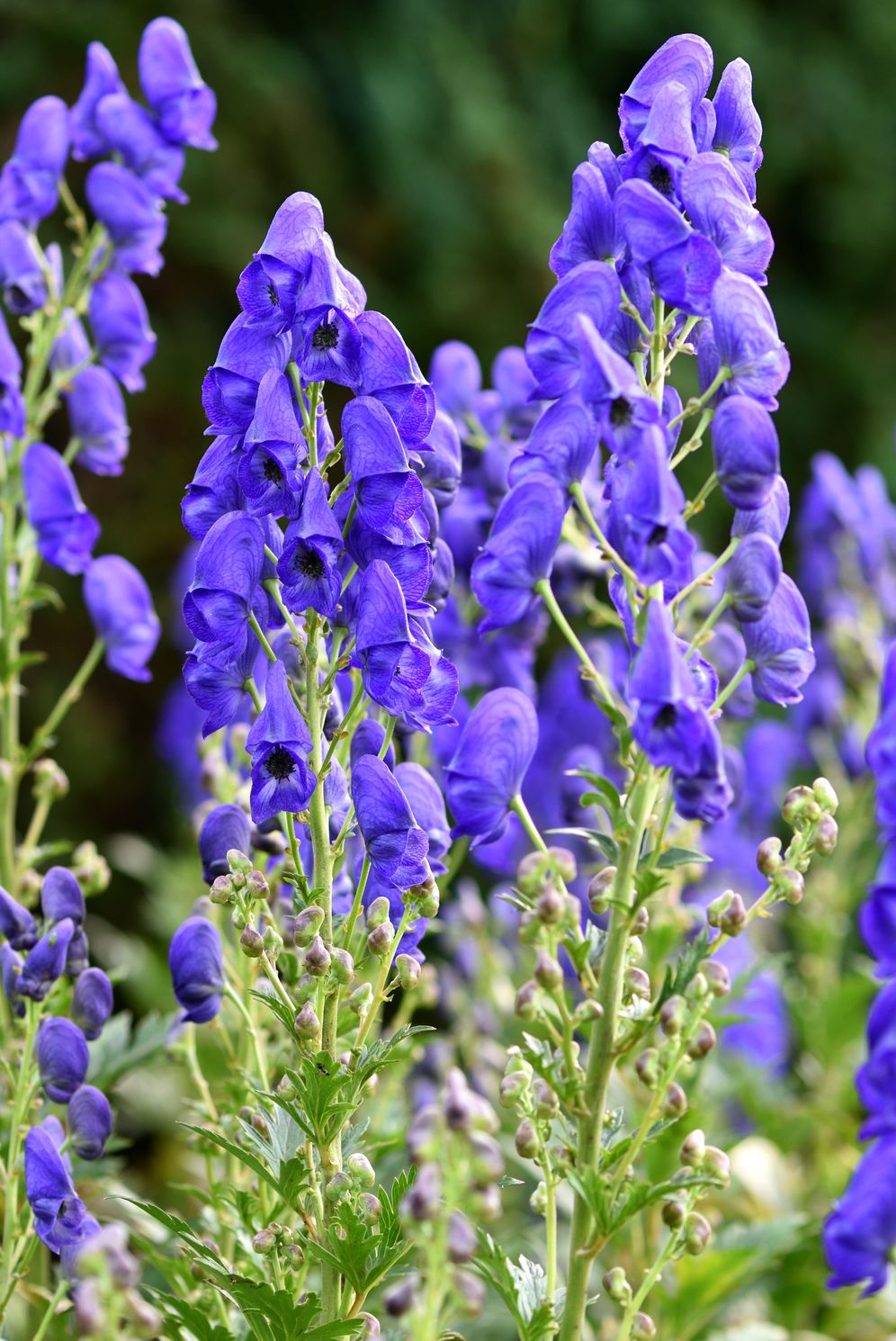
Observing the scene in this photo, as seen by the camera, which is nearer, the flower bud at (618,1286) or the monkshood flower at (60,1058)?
the flower bud at (618,1286)

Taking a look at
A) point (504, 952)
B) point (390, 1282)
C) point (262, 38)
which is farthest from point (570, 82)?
point (390, 1282)

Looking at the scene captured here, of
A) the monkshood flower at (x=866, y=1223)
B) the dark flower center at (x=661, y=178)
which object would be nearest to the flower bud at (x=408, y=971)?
the monkshood flower at (x=866, y=1223)

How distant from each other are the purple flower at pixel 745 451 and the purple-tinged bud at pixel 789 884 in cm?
33

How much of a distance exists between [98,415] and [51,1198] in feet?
3.86

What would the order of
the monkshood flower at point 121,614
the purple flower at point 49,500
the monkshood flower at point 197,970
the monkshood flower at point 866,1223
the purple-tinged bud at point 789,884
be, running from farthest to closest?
the monkshood flower at point 121,614
the purple flower at point 49,500
the monkshood flower at point 197,970
the purple-tinged bud at point 789,884
the monkshood flower at point 866,1223

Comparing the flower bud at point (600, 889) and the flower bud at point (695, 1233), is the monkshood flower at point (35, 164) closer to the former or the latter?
the flower bud at point (600, 889)

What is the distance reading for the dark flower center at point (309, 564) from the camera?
4.23ft

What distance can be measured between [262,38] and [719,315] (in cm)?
494

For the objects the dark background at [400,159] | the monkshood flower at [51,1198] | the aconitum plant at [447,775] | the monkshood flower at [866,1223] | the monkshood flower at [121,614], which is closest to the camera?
the monkshood flower at [866,1223]

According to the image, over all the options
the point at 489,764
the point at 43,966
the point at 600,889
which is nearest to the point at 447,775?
the point at 489,764

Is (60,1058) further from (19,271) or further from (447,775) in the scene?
(19,271)

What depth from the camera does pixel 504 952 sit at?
9.63 ft

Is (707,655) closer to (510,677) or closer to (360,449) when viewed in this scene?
(510,677)

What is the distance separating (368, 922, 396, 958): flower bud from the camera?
1.33 metres
